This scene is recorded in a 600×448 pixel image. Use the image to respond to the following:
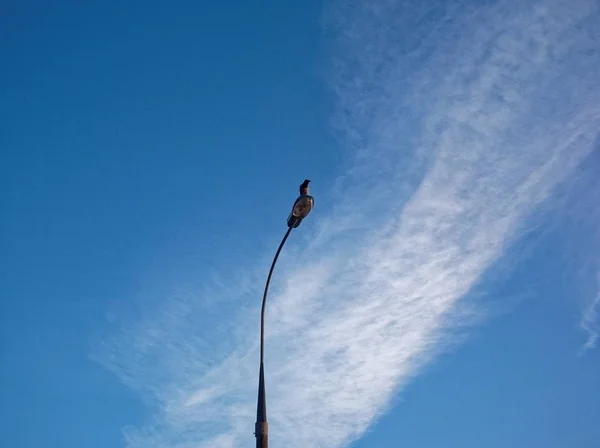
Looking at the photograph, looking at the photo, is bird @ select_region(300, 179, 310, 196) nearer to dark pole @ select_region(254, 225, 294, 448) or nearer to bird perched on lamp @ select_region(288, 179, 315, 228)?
bird perched on lamp @ select_region(288, 179, 315, 228)

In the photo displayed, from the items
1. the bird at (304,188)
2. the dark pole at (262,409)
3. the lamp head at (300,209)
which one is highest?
the bird at (304,188)

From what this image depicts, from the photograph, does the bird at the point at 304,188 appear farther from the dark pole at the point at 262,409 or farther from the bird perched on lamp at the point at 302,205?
the dark pole at the point at 262,409

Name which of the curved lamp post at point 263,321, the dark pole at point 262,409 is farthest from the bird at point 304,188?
the dark pole at point 262,409

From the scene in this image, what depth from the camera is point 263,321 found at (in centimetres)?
1004

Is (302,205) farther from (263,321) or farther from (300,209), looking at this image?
(263,321)

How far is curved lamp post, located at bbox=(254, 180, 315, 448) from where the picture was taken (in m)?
7.85

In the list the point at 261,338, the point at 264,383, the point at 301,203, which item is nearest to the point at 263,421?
the point at 264,383

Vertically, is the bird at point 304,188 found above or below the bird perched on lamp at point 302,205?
above

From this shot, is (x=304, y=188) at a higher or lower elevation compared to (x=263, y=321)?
higher

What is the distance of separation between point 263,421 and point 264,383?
82cm

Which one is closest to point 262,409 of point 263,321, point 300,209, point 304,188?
point 263,321

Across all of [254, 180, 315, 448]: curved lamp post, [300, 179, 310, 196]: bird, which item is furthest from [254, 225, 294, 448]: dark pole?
[300, 179, 310, 196]: bird

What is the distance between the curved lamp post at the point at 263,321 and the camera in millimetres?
7848

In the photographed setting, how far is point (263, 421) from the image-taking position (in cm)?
801
